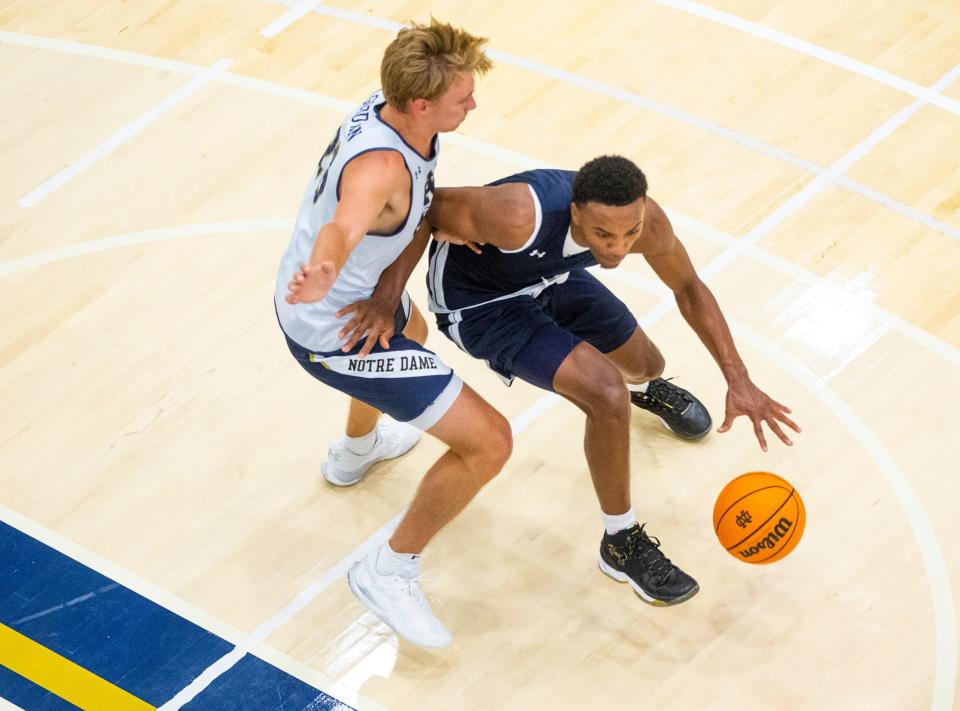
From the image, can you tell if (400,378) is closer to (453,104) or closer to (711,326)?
(453,104)

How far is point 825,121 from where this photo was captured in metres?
7.96

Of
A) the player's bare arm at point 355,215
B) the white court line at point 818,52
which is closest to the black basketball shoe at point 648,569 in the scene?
the player's bare arm at point 355,215

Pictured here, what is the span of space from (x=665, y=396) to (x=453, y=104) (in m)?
2.09

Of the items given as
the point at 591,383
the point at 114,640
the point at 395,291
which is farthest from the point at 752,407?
the point at 114,640

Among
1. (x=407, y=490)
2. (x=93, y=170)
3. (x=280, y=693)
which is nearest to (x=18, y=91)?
(x=93, y=170)

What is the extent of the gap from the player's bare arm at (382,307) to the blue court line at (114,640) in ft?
4.83

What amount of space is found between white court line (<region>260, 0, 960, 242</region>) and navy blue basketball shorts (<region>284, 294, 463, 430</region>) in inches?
127

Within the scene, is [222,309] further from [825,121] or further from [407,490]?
[825,121]

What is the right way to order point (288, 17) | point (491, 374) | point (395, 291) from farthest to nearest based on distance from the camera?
point (288, 17)
point (491, 374)
point (395, 291)

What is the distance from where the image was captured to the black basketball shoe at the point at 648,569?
18.8 feet

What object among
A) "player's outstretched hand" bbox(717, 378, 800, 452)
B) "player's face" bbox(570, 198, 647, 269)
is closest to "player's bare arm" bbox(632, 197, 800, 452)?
"player's outstretched hand" bbox(717, 378, 800, 452)

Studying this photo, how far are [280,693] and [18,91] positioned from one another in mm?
4941

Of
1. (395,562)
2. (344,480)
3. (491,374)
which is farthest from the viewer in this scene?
(491,374)

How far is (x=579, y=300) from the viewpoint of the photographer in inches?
232
